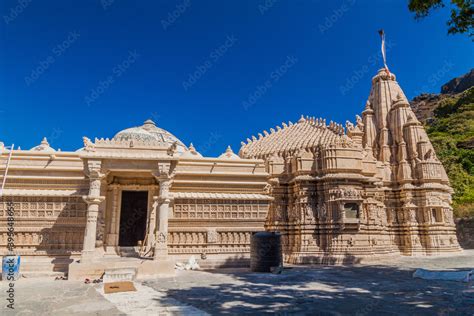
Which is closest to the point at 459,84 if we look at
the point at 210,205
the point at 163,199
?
the point at 210,205

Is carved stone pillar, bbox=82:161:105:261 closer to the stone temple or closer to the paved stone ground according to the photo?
the stone temple

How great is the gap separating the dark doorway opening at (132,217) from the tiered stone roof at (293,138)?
49.4 feet

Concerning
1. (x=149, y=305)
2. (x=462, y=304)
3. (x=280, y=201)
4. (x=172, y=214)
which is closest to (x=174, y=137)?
(x=280, y=201)

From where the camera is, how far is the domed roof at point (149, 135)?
1025 inches

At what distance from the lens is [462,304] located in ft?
23.7

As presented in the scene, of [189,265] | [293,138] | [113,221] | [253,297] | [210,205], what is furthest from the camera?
[293,138]

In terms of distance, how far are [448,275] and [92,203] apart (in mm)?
13411

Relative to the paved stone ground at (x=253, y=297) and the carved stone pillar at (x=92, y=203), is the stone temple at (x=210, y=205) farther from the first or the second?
the paved stone ground at (x=253, y=297)

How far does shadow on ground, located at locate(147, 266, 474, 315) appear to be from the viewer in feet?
22.6

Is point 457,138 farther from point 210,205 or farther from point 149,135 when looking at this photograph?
point 210,205

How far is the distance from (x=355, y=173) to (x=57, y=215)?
16.5 meters

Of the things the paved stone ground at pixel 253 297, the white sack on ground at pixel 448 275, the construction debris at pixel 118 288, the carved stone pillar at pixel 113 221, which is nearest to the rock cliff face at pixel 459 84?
the white sack on ground at pixel 448 275

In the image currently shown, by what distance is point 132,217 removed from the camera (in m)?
16.2

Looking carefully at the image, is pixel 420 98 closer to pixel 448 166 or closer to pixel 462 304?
pixel 448 166
